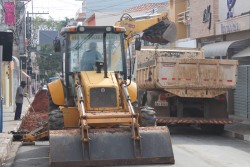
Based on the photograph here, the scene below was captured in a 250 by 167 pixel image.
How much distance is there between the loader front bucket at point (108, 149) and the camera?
10219 millimetres

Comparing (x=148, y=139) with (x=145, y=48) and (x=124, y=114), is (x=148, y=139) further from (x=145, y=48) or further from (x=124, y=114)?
(x=145, y=48)

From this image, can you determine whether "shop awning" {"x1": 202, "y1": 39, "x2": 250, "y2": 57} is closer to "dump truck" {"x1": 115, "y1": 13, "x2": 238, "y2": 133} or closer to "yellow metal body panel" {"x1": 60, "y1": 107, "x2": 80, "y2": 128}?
Result: "dump truck" {"x1": 115, "y1": 13, "x2": 238, "y2": 133}

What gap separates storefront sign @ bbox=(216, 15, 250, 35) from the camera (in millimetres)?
22812

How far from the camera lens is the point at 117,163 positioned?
10305 millimetres

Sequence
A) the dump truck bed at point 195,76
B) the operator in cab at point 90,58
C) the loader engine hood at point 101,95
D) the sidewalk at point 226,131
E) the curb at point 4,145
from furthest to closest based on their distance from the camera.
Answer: the dump truck bed at point 195,76, the sidewalk at point 226,131, the curb at point 4,145, the operator in cab at point 90,58, the loader engine hood at point 101,95

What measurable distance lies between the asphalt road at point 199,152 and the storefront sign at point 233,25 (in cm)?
679

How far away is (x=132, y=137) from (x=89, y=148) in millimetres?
841

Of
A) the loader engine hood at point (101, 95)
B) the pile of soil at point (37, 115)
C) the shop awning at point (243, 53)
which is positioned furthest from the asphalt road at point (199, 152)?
the shop awning at point (243, 53)

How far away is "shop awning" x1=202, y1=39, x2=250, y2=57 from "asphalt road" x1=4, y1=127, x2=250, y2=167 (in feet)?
22.2

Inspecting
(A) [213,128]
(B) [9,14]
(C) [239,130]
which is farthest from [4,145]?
(B) [9,14]

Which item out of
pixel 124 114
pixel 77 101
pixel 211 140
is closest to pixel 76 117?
pixel 77 101

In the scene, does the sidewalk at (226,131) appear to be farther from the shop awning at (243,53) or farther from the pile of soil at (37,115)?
the shop awning at (243,53)

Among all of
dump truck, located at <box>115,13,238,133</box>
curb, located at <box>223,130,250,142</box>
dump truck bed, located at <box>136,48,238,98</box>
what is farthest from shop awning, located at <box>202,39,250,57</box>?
dump truck bed, located at <box>136,48,238,98</box>

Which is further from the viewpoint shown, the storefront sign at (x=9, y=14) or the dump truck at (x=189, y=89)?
the storefront sign at (x=9, y=14)
